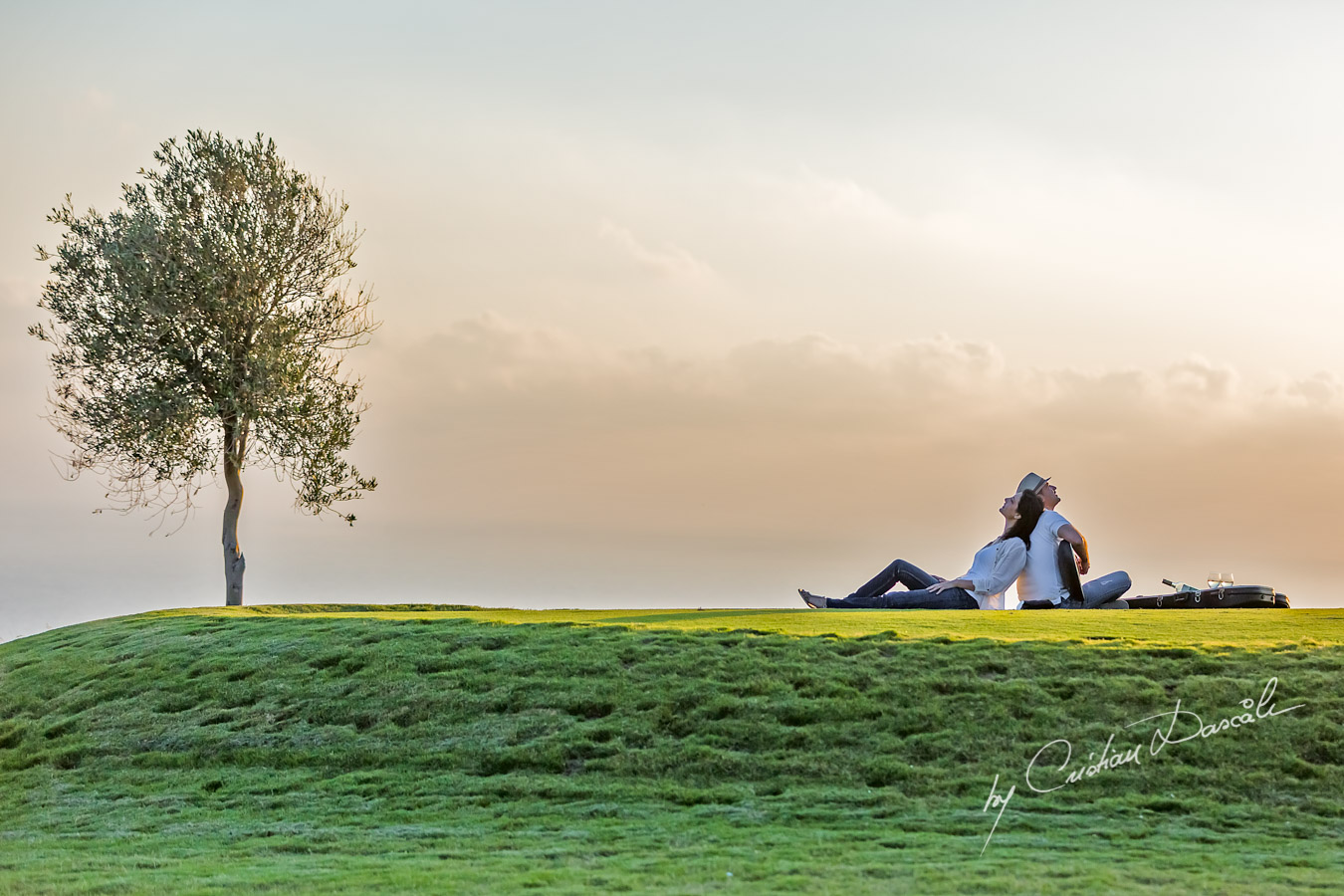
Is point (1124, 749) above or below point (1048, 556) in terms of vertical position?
below

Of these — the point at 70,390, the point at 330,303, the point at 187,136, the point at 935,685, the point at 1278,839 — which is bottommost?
the point at 1278,839

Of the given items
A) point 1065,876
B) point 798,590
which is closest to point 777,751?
point 1065,876

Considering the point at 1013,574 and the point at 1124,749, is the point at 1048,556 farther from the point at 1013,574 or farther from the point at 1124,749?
the point at 1124,749

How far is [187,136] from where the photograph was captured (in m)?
34.2

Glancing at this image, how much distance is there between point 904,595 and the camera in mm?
22891

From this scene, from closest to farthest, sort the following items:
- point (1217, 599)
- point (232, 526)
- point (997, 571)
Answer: point (997, 571) → point (1217, 599) → point (232, 526)

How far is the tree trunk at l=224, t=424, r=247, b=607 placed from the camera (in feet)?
107

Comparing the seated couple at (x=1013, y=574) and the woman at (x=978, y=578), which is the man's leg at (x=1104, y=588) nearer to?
the seated couple at (x=1013, y=574)

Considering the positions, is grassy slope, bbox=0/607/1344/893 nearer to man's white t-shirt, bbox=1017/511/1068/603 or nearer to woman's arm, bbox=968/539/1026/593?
woman's arm, bbox=968/539/1026/593

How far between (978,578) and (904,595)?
4.93ft

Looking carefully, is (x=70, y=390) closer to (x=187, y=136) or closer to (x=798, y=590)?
(x=187, y=136)

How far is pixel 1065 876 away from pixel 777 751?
15.4 feet

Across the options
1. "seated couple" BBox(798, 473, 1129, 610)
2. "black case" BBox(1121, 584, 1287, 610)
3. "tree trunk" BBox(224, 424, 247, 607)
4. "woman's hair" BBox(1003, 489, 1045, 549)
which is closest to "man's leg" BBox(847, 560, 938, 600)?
"seated couple" BBox(798, 473, 1129, 610)

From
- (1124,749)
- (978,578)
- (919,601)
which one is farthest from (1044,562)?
(1124,749)
